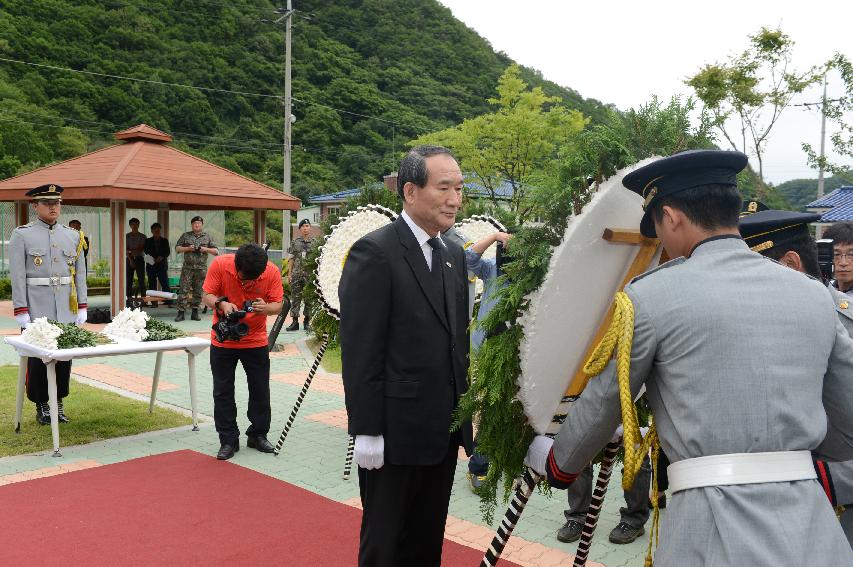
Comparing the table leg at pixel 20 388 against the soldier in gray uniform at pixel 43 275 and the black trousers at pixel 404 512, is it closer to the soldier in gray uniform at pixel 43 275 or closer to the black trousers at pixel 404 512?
the soldier in gray uniform at pixel 43 275

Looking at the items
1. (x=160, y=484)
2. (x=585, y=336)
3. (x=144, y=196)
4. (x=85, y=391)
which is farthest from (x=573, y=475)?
(x=144, y=196)

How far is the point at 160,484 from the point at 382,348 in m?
3.10

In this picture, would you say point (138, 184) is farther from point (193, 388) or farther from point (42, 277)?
point (193, 388)

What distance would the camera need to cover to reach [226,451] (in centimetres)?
562

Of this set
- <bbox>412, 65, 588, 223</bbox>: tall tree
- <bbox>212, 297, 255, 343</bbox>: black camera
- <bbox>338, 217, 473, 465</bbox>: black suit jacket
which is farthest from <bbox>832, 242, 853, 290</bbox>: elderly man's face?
<bbox>412, 65, 588, 223</bbox>: tall tree

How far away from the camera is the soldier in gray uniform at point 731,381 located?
5.49 ft

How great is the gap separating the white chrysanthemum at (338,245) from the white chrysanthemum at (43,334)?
2163 mm

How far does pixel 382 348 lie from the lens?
2.71 meters

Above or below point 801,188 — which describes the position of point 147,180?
below

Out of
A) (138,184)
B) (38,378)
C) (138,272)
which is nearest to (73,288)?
(38,378)

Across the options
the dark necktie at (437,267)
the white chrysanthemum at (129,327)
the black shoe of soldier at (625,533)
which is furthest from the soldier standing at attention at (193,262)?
the dark necktie at (437,267)

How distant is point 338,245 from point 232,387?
1423 mm

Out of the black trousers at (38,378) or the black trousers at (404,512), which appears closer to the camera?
the black trousers at (404,512)

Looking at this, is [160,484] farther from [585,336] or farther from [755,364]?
[755,364]
